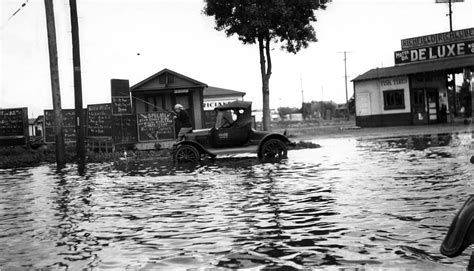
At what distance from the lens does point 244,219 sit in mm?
6684

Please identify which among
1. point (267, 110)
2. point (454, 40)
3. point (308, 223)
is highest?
point (454, 40)

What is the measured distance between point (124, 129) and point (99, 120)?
3.84 feet

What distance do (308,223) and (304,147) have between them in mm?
15755

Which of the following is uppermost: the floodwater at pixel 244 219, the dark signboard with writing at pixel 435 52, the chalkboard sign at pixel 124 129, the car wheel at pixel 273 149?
the dark signboard with writing at pixel 435 52

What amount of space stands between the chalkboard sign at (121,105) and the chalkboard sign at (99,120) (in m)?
0.23

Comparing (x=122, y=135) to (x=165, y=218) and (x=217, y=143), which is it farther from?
(x=165, y=218)

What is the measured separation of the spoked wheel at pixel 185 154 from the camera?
639 inches

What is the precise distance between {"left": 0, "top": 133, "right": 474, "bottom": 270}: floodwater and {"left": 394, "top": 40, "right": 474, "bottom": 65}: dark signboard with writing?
29.6m

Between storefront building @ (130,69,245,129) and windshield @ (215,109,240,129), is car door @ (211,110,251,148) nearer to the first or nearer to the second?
windshield @ (215,109,240,129)

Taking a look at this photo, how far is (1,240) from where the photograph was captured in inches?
241

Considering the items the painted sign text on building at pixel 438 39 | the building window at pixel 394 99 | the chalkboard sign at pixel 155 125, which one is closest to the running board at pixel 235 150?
the chalkboard sign at pixel 155 125

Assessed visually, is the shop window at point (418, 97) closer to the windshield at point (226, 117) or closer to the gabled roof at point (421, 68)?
the gabled roof at point (421, 68)

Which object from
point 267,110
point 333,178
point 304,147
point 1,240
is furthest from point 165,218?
point 267,110

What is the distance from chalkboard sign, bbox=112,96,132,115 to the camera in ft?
76.2
